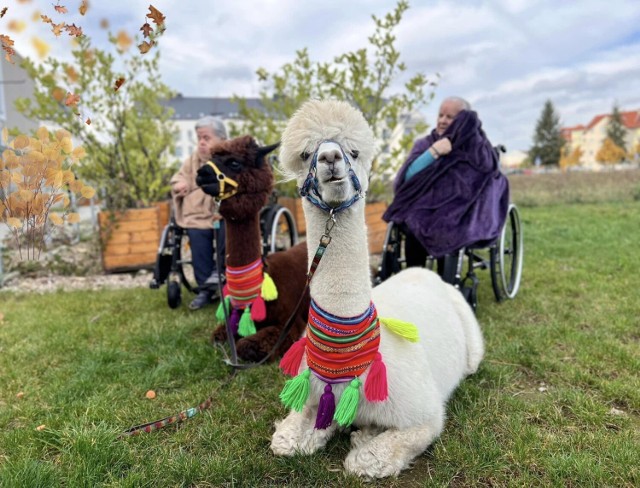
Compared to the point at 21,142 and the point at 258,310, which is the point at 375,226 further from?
the point at 21,142

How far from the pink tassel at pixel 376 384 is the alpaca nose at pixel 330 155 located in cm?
84

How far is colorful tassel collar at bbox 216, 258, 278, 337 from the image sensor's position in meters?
3.16

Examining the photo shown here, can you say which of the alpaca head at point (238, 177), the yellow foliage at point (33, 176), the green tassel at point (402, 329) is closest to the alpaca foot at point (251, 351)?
the alpaca head at point (238, 177)

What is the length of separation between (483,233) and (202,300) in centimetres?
277

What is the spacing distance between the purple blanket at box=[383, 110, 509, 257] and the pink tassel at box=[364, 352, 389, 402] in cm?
230

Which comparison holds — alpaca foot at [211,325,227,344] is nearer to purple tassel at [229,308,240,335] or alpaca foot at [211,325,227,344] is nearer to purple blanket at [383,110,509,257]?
purple tassel at [229,308,240,335]

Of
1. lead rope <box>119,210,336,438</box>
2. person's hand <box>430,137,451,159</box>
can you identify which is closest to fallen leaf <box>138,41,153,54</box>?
lead rope <box>119,210,336,438</box>

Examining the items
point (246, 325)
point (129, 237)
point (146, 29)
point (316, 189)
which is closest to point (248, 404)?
point (246, 325)

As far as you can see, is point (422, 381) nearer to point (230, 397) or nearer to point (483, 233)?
point (230, 397)

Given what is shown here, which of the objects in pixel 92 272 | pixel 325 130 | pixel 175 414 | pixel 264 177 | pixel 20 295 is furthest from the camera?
pixel 92 272

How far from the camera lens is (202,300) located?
468 cm

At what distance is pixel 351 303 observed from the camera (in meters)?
1.85

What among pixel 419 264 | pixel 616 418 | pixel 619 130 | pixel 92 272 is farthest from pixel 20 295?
pixel 619 130

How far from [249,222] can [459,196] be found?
1896mm
